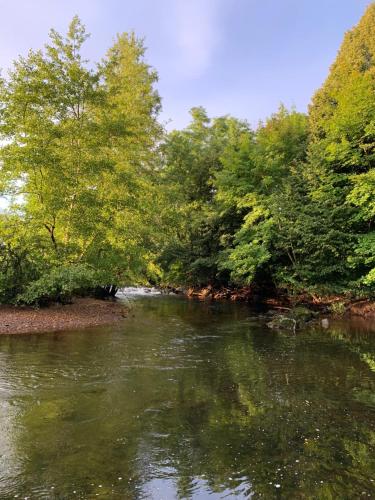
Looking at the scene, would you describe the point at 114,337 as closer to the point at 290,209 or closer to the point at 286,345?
the point at 286,345

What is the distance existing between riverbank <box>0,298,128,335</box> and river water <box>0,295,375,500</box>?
5.11 feet

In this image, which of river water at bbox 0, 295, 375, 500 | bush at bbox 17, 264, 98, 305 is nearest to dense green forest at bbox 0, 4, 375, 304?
bush at bbox 17, 264, 98, 305

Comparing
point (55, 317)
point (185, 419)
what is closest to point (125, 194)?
point (55, 317)

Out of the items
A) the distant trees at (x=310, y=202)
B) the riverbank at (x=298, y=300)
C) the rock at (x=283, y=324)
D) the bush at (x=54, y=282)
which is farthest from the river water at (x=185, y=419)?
the distant trees at (x=310, y=202)

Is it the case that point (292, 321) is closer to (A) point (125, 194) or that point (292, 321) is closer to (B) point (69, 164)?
(A) point (125, 194)

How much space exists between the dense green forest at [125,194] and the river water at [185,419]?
18.7ft

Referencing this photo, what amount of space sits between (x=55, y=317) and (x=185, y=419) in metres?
10.9

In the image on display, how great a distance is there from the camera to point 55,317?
16.1 m

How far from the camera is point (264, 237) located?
21.5 m

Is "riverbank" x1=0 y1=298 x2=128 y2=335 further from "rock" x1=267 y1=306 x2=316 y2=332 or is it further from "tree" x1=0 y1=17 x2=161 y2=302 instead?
"rock" x1=267 y1=306 x2=316 y2=332

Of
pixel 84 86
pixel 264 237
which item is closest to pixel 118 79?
pixel 84 86

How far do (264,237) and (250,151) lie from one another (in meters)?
6.40

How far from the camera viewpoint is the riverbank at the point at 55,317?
14.5 metres

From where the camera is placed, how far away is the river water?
4.79 metres
